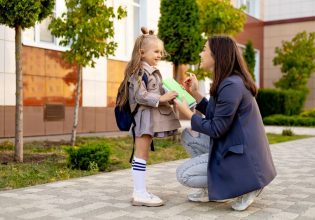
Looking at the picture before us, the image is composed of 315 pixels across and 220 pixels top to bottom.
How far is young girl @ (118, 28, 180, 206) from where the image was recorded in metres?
4.27

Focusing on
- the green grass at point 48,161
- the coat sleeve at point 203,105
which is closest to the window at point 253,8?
the green grass at point 48,161

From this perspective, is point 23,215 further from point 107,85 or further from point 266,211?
point 107,85

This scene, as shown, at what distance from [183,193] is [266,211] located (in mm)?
1054

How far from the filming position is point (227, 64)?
13.6 feet

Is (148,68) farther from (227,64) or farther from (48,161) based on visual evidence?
(48,161)

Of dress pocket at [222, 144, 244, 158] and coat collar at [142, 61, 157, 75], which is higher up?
coat collar at [142, 61, 157, 75]

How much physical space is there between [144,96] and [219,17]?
811 cm

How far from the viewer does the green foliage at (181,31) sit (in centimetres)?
1053

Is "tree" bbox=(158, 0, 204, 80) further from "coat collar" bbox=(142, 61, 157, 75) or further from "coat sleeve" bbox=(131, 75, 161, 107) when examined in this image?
"coat sleeve" bbox=(131, 75, 161, 107)

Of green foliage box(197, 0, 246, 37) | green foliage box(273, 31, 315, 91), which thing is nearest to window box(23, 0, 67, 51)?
green foliage box(197, 0, 246, 37)

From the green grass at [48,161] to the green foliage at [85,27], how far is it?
1838 millimetres

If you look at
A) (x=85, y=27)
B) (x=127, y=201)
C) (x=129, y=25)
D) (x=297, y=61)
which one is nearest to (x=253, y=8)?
(x=297, y=61)

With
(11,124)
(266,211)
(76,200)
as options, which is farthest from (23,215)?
(11,124)

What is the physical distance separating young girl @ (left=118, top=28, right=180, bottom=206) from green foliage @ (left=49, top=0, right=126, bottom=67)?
14.4 feet
